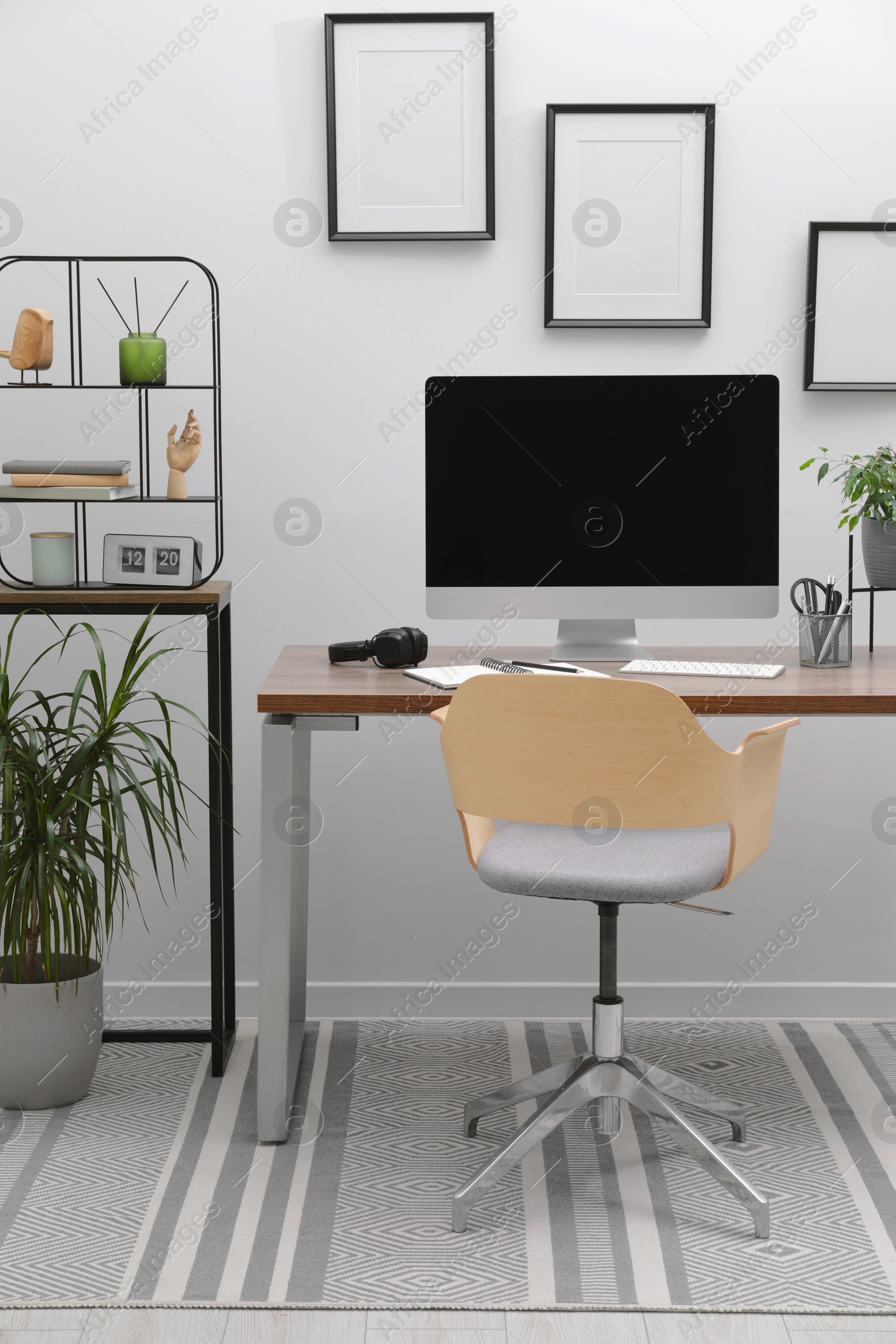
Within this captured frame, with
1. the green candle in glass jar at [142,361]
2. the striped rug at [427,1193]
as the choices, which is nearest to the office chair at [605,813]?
the striped rug at [427,1193]

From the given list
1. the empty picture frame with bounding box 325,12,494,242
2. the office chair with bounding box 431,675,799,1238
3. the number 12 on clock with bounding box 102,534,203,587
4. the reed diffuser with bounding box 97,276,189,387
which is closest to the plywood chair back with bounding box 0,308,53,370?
the reed diffuser with bounding box 97,276,189,387

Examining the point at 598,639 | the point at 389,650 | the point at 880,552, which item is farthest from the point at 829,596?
the point at 389,650

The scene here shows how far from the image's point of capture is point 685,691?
2.03 meters

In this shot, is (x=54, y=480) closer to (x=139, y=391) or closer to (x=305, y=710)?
(x=139, y=391)

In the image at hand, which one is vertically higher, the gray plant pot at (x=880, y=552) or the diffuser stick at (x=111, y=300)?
the diffuser stick at (x=111, y=300)

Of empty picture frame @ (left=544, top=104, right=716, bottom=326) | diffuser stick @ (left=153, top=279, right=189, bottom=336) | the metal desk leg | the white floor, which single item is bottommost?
the white floor

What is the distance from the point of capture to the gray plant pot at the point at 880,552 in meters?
2.44

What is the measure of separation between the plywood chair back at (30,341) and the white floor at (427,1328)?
171 centimetres

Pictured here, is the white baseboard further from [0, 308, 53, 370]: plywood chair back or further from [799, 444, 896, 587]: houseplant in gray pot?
[0, 308, 53, 370]: plywood chair back

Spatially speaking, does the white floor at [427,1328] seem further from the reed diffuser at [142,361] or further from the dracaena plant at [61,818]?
the reed diffuser at [142,361]

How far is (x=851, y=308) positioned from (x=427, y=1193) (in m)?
2.03

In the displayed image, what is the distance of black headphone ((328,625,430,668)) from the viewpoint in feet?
7.52

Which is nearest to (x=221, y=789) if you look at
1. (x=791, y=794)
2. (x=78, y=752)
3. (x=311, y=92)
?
(x=78, y=752)

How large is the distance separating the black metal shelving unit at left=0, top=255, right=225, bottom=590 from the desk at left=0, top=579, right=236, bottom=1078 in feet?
0.21
